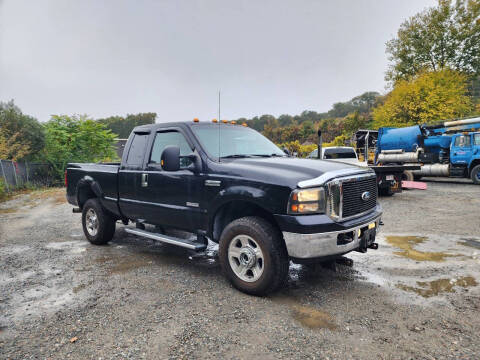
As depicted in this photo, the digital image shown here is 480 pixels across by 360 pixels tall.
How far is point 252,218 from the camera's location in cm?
353

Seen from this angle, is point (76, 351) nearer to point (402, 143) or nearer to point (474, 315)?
point (474, 315)

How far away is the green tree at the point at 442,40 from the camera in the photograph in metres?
31.7

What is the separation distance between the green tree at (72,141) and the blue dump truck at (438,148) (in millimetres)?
15309

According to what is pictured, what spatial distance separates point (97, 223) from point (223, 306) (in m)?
3.35

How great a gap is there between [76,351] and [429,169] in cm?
1762

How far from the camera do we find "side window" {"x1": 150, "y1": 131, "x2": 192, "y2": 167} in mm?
4348

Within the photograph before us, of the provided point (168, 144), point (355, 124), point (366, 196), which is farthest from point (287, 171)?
point (355, 124)

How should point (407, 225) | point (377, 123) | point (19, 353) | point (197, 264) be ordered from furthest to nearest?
point (377, 123) → point (407, 225) → point (197, 264) → point (19, 353)

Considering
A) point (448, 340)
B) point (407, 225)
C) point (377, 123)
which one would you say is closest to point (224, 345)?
point (448, 340)

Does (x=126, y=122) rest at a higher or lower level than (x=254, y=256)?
higher

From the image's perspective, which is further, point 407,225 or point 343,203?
point 407,225

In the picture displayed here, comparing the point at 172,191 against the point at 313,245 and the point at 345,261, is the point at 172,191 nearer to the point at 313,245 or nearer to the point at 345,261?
the point at 313,245

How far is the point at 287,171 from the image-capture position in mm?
3473

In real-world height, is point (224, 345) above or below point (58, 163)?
below
